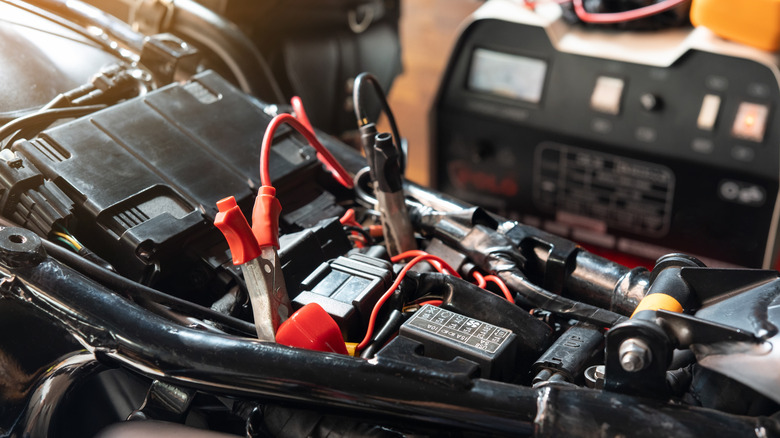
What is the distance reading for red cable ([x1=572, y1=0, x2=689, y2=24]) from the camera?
1658 mm

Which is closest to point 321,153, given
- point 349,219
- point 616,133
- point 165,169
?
point 349,219

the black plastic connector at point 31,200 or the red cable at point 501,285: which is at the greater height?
the black plastic connector at point 31,200

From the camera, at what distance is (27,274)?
74 centimetres

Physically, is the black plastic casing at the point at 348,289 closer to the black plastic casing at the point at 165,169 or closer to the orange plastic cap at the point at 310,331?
the orange plastic cap at the point at 310,331

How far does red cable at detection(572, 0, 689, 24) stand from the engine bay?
89cm

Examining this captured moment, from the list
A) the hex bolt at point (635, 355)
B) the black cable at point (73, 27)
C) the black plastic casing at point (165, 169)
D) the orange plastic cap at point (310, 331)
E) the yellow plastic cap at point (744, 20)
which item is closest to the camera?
the hex bolt at point (635, 355)

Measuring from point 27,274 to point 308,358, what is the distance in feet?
0.97

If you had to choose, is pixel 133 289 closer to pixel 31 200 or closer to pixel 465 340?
pixel 31 200

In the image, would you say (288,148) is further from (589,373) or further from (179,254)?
(589,373)

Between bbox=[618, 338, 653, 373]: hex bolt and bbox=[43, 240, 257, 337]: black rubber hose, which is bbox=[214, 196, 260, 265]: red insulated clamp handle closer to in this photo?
bbox=[43, 240, 257, 337]: black rubber hose

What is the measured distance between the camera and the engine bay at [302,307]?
63 cm

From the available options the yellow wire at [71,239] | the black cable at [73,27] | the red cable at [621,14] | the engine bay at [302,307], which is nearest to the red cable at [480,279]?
the engine bay at [302,307]

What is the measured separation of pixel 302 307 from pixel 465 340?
0.54 ft

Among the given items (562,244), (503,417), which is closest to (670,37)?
(562,244)
